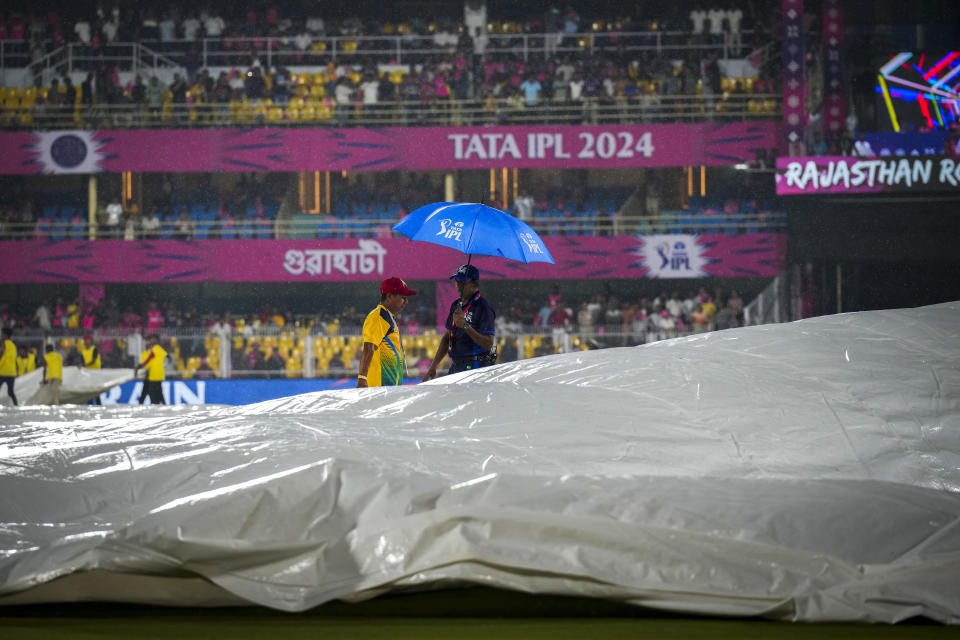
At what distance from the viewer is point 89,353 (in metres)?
15.0

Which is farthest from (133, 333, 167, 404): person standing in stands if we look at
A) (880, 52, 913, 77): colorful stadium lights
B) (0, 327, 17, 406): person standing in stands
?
(880, 52, 913, 77): colorful stadium lights

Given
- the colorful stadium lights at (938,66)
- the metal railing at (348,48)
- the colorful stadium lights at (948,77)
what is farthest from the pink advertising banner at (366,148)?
the colorful stadium lights at (948,77)

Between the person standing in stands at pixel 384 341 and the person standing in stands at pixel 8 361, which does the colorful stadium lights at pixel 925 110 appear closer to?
the person standing in stands at pixel 8 361

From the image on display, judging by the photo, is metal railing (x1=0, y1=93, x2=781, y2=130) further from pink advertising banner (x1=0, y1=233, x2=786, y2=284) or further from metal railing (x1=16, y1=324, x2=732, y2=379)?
metal railing (x1=16, y1=324, x2=732, y2=379)

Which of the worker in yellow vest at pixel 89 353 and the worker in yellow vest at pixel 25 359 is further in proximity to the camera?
the worker in yellow vest at pixel 25 359

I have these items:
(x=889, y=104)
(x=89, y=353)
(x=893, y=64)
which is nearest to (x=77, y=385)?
(x=89, y=353)

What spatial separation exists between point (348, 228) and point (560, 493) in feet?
57.4

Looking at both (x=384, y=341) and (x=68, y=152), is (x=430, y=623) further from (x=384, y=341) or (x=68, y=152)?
(x=68, y=152)

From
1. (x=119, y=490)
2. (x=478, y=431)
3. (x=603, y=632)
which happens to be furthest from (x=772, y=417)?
(x=119, y=490)

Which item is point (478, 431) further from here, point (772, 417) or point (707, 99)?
point (707, 99)

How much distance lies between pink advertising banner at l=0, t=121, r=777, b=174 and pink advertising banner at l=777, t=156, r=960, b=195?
2.28 meters

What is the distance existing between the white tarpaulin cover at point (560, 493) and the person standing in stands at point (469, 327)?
6.93ft

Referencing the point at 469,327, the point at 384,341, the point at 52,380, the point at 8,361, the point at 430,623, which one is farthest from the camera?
the point at 8,361

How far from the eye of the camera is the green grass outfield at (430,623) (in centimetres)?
205
